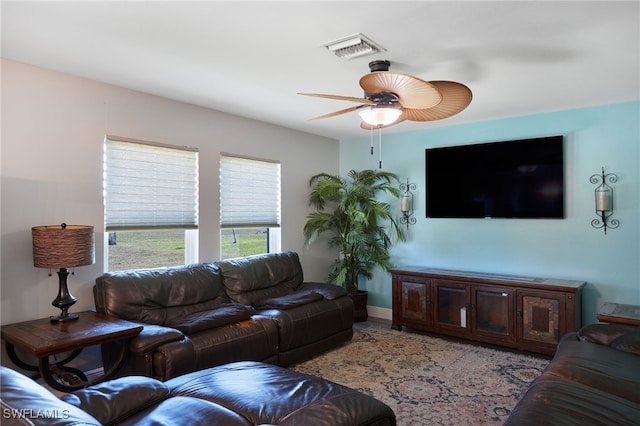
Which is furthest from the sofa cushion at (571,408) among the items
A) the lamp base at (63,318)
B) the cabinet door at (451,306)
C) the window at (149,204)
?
the window at (149,204)

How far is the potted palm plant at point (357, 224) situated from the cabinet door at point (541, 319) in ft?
5.20

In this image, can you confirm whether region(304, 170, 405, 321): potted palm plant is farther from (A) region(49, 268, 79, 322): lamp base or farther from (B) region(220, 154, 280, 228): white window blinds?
(A) region(49, 268, 79, 322): lamp base

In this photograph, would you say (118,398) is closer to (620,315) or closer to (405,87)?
(405,87)

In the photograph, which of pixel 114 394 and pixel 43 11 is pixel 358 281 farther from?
pixel 43 11

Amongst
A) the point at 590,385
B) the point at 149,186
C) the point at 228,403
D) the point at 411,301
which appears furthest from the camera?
the point at 411,301

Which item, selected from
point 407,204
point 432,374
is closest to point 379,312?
point 407,204

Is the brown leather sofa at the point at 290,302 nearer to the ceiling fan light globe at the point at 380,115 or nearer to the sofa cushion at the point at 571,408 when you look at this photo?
the ceiling fan light globe at the point at 380,115

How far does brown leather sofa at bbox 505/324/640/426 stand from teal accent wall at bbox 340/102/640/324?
151 cm

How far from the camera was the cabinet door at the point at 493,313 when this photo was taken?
3998mm

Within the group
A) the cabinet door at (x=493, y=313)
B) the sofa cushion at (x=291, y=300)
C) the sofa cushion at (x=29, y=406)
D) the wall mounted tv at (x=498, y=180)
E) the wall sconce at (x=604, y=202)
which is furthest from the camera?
the wall mounted tv at (x=498, y=180)

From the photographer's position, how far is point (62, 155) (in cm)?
310

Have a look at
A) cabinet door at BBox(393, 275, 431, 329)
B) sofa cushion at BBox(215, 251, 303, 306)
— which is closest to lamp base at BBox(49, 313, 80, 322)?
sofa cushion at BBox(215, 251, 303, 306)

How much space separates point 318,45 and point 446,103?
0.90 meters

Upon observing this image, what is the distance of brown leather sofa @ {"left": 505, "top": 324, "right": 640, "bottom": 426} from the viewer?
66.3 inches
